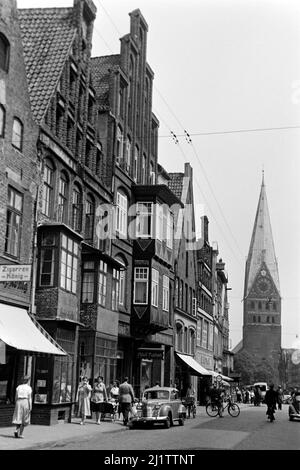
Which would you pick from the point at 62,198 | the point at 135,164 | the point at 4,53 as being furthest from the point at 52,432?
the point at 135,164

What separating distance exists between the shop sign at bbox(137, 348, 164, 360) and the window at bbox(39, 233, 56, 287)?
1379cm

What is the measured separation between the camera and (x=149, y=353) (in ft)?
127

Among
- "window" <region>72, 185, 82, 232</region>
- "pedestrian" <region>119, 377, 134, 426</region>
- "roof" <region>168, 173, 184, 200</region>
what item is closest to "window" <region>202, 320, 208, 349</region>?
"roof" <region>168, 173, 184, 200</region>

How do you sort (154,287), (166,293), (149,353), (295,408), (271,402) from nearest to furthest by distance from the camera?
1. (271,402)
2. (295,408)
3. (149,353)
4. (154,287)
5. (166,293)

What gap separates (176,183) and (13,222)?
1321 inches

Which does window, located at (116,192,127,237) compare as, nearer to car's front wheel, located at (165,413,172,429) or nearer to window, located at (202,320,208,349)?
car's front wheel, located at (165,413,172,429)

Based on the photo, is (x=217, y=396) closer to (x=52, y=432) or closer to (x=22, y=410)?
(x=52, y=432)

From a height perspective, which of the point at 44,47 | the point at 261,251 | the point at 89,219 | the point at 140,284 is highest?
the point at 261,251

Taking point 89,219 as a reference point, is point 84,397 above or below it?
below

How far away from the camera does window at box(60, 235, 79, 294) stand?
87.5 ft

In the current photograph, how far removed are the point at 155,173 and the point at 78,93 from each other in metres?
14.9
